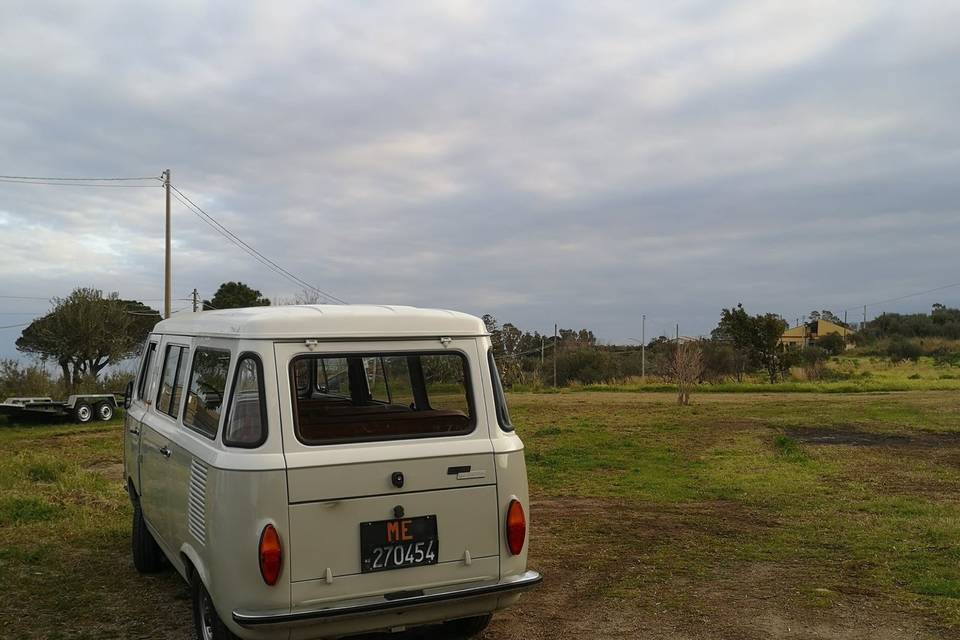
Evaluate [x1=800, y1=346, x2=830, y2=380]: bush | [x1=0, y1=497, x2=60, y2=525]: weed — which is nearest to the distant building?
[x1=800, y1=346, x2=830, y2=380]: bush

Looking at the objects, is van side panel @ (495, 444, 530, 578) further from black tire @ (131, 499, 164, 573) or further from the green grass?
black tire @ (131, 499, 164, 573)

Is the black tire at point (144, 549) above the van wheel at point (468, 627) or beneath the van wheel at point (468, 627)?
above

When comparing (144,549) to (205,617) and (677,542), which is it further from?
(677,542)

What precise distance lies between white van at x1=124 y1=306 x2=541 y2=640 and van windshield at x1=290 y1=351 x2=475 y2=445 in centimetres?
1

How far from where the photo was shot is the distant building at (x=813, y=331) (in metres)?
64.8

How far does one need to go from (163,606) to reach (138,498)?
1.01m

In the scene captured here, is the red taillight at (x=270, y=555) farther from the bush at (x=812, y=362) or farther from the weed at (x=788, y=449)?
the bush at (x=812, y=362)

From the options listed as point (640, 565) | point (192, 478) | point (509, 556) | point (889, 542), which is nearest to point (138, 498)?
point (192, 478)

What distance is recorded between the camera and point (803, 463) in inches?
475

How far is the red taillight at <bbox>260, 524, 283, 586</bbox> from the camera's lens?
12.9ft

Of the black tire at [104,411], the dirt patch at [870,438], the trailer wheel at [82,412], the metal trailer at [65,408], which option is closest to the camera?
the dirt patch at [870,438]

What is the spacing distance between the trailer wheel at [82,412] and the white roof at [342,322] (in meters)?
17.6

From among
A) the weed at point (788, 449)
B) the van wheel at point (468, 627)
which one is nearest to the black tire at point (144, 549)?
the van wheel at point (468, 627)

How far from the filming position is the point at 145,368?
6922mm
